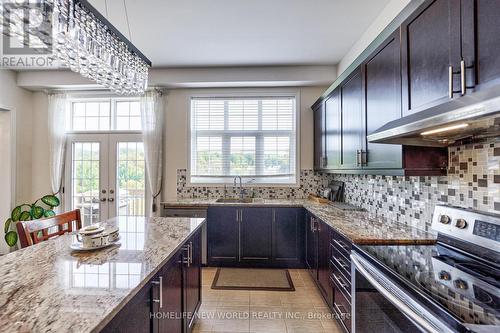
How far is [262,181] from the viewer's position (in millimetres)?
3904

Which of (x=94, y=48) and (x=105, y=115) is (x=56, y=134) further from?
(x=94, y=48)

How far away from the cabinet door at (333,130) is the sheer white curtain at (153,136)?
253 cm

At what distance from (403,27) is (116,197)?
4.23 metres

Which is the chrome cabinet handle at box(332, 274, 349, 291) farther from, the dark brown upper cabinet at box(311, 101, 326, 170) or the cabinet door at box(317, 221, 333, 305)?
the dark brown upper cabinet at box(311, 101, 326, 170)

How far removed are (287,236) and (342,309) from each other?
1401 millimetres

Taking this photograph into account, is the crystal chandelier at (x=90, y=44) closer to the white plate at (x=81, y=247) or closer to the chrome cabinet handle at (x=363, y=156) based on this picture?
the white plate at (x=81, y=247)

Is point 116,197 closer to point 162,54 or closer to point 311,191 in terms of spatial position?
point 162,54

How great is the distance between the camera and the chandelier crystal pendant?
1.38 metres

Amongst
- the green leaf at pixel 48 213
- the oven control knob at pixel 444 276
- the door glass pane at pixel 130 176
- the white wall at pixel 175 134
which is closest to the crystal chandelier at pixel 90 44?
the white wall at pixel 175 134

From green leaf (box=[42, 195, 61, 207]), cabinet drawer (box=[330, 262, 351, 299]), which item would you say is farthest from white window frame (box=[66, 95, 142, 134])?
cabinet drawer (box=[330, 262, 351, 299])

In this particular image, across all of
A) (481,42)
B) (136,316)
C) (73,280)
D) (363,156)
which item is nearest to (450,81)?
(481,42)

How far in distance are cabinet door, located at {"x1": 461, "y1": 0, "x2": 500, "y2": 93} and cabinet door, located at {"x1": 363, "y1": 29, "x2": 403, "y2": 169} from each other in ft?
1.72

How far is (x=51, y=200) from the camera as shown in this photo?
3654 millimetres

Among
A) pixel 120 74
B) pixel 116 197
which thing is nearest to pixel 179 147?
pixel 116 197
